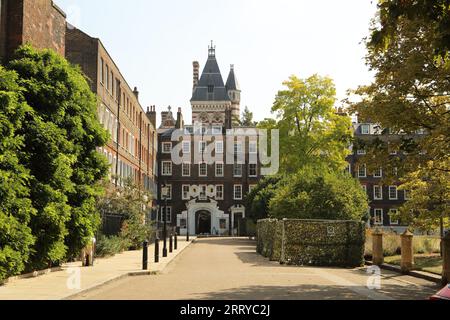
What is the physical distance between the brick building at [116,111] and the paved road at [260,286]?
9.30 metres

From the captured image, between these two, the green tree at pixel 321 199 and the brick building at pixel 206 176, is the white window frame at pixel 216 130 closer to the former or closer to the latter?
the brick building at pixel 206 176

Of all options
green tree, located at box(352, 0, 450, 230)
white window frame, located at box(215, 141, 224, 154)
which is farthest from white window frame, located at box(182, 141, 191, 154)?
green tree, located at box(352, 0, 450, 230)

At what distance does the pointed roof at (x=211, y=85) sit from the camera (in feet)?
355

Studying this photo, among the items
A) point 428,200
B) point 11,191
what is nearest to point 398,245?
point 428,200

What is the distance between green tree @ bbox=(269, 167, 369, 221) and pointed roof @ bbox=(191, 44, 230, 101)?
2964 inches

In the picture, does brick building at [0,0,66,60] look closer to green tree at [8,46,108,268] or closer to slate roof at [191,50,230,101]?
green tree at [8,46,108,268]

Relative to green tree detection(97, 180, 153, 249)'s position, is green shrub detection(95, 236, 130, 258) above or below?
below

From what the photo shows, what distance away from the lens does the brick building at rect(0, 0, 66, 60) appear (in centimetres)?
1903

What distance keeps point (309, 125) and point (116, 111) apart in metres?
14.7

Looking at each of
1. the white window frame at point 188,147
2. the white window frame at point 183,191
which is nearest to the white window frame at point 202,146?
the white window frame at point 188,147

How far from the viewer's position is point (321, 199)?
31375mm

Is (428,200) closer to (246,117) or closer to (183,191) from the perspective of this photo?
(183,191)

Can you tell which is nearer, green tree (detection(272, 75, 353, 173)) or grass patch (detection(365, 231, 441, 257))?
grass patch (detection(365, 231, 441, 257))
